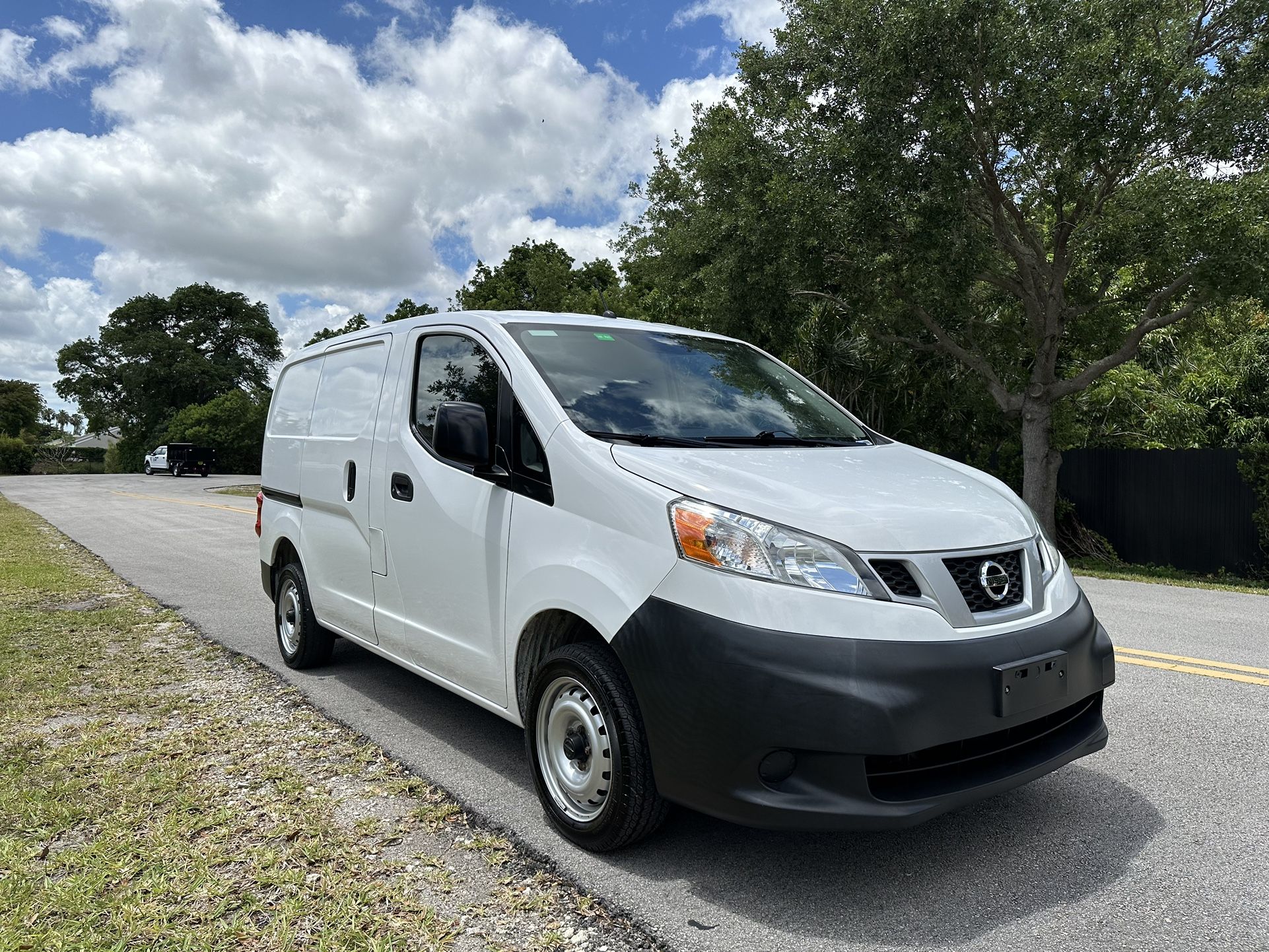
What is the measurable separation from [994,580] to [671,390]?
63.4 inches

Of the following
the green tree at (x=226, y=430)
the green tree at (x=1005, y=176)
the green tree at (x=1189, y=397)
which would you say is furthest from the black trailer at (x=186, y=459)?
the green tree at (x=1189, y=397)

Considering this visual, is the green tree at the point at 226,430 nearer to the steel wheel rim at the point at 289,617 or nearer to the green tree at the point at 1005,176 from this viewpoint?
the green tree at the point at 1005,176

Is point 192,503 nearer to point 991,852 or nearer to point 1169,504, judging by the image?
point 1169,504

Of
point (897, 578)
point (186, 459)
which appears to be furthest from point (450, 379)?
point (186, 459)

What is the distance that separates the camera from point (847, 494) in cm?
314

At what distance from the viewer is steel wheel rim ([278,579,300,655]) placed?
592 cm

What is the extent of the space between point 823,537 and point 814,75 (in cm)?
1274

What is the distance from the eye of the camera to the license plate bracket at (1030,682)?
285 cm

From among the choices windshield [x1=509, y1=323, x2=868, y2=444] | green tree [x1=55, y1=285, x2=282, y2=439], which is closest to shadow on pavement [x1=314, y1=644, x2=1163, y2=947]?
windshield [x1=509, y1=323, x2=868, y2=444]

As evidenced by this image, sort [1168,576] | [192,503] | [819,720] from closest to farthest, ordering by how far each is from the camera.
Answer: [819,720] → [1168,576] → [192,503]

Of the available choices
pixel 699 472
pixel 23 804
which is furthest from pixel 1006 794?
pixel 23 804

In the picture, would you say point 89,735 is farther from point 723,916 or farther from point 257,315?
point 257,315

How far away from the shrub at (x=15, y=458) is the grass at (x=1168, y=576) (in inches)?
2587

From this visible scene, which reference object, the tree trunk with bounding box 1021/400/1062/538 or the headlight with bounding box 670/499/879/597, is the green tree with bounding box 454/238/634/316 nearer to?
the tree trunk with bounding box 1021/400/1062/538
